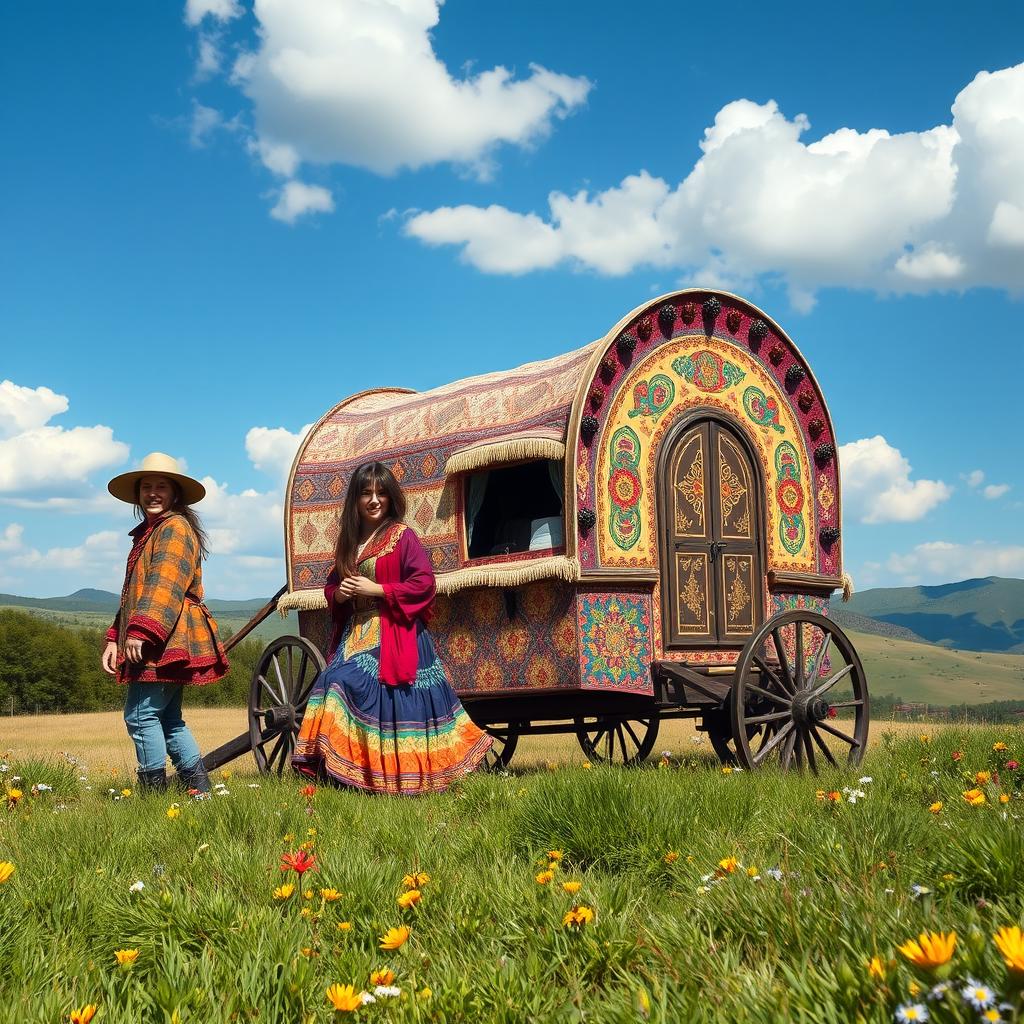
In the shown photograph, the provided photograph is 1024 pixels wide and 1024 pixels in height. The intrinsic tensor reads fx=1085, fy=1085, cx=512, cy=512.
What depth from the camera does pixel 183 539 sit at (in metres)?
6.93

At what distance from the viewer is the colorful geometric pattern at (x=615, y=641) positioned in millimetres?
7477

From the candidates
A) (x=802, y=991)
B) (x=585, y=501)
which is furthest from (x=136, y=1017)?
(x=585, y=501)

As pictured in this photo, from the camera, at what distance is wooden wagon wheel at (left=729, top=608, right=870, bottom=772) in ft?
23.9

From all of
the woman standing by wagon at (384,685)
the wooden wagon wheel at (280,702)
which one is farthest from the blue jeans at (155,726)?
the wooden wagon wheel at (280,702)

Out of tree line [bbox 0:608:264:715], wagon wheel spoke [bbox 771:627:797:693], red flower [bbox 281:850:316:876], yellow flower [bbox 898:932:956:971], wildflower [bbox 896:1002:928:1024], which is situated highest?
wagon wheel spoke [bbox 771:627:797:693]

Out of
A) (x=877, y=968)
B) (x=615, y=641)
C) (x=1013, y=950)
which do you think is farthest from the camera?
(x=615, y=641)

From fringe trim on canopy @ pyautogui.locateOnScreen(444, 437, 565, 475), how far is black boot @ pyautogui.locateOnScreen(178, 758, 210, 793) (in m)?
2.39

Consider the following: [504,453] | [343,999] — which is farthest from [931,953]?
[504,453]

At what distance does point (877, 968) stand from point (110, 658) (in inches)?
238

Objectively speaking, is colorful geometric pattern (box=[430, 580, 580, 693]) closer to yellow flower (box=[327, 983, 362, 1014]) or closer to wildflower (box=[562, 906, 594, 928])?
wildflower (box=[562, 906, 594, 928])

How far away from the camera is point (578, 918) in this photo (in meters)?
2.76

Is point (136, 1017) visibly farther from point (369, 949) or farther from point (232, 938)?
point (369, 949)

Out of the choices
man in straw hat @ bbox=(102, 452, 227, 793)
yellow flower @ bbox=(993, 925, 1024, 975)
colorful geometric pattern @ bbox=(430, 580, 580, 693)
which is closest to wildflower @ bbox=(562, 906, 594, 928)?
yellow flower @ bbox=(993, 925, 1024, 975)

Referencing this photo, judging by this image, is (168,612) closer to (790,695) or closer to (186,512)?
(186,512)
